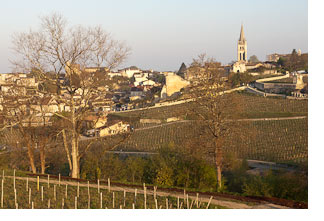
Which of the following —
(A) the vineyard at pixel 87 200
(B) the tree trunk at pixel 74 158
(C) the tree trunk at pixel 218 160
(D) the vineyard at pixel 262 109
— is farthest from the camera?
(D) the vineyard at pixel 262 109

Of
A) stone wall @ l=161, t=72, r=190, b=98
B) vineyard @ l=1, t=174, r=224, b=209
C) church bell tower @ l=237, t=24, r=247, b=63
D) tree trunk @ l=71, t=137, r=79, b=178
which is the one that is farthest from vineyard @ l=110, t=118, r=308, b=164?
church bell tower @ l=237, t=24, r=247, b=63

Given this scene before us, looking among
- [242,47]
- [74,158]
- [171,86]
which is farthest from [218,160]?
[242,47]

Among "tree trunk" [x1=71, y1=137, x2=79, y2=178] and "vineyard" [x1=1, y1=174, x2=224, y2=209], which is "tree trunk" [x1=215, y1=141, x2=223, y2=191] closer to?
"vineyard" [x1=1, y1=174, x2=224, y2=209]

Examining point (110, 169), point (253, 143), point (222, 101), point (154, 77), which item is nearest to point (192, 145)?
point (222, 101)

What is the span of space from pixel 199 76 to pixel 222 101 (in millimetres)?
1204

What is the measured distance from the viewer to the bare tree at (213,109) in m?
12.2

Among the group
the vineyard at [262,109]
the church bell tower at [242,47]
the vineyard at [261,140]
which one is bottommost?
the vineyard at [261,140]

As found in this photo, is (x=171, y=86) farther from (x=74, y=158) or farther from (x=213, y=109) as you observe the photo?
(x=74, y=158)

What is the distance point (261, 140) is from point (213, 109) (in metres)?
10.0

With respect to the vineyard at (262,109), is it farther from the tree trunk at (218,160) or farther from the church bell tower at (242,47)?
the church bell tower at (242,47)

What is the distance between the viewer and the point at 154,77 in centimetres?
6838

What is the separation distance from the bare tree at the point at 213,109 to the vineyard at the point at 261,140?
2.26 ft

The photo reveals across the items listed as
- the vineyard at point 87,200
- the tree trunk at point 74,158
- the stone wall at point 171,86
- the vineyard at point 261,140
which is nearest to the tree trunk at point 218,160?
the vineyard at point 261,140

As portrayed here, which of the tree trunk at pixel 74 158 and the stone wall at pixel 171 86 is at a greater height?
the stone wall at pixel 171 86
